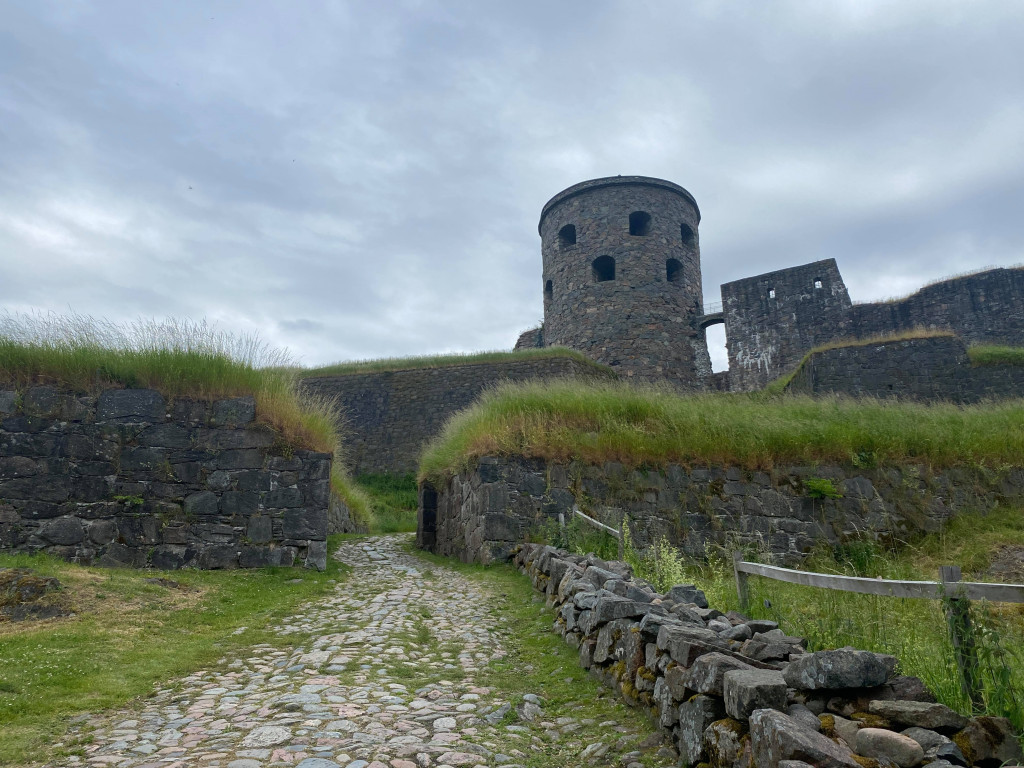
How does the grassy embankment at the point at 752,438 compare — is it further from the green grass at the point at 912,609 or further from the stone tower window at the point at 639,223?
the stone tower window at the point at 639,223

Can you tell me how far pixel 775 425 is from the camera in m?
11.5

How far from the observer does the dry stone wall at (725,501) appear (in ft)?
33.2

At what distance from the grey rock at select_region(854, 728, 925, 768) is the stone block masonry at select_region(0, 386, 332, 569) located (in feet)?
25.9

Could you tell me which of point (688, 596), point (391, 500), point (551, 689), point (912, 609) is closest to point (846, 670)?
point (688, 596)

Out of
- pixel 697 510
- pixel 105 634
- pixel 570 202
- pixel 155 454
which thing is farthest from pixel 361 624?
pixel 570 202

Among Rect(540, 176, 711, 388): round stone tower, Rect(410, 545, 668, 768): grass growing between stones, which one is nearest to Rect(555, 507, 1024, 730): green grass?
Rect(410, 545, 668, 768): grass growing between stones

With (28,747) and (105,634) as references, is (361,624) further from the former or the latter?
(28,747)

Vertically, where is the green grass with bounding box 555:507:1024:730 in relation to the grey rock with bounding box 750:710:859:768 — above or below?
above

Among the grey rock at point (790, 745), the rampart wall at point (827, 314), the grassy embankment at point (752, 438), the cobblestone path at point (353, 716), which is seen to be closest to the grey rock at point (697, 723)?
the cobblestone path at point (353, 716)

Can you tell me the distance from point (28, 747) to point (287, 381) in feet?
24.5

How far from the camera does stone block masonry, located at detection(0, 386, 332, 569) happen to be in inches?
340

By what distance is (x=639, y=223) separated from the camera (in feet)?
84.1

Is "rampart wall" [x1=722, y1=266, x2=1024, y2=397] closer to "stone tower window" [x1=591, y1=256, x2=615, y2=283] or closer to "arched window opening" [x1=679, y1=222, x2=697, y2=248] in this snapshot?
"arched window opening" [x1=679, y1=222, x2=697, y2=248]

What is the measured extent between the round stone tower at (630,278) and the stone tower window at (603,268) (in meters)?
0.04
